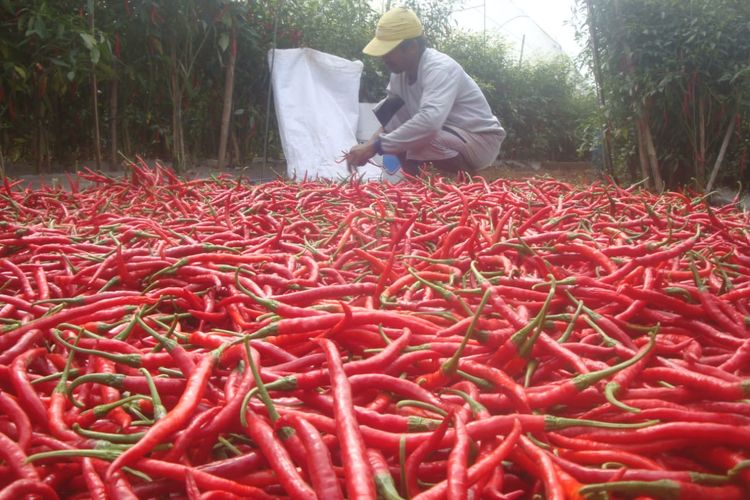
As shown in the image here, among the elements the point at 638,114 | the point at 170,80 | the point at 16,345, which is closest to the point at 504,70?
the point at 638,114

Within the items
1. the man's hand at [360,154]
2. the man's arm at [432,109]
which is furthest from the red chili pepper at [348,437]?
the man's hand at [360,154]

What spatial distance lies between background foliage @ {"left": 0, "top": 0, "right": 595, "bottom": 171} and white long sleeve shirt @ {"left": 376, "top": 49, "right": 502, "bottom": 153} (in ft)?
8.98

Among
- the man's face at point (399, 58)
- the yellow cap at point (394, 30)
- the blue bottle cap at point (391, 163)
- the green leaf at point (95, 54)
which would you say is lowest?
the blue bottle cap at point (391, 163)

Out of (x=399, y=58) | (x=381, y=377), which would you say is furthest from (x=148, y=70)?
(x=381, y=377)

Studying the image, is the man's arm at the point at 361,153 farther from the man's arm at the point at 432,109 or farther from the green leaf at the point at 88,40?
the green leaf at the point at 88,40

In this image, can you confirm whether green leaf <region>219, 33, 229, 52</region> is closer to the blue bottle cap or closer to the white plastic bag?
the white plastic bag

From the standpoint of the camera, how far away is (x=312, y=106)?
25.3 feet

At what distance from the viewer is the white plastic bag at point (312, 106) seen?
759 cm

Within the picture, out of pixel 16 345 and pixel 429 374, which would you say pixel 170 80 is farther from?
pixel 429 374

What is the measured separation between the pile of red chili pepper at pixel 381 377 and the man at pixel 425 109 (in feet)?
10.8

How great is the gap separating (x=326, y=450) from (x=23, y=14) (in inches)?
253

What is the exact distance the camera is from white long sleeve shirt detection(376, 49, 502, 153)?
5.28 m

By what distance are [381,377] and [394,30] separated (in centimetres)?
462

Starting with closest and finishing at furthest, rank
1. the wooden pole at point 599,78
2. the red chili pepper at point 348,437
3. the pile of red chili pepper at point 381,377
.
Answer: the red chili pepper at point 348,437 → the pile of red chili pepper at point 381,377 → the wooden pole at point 599,78
